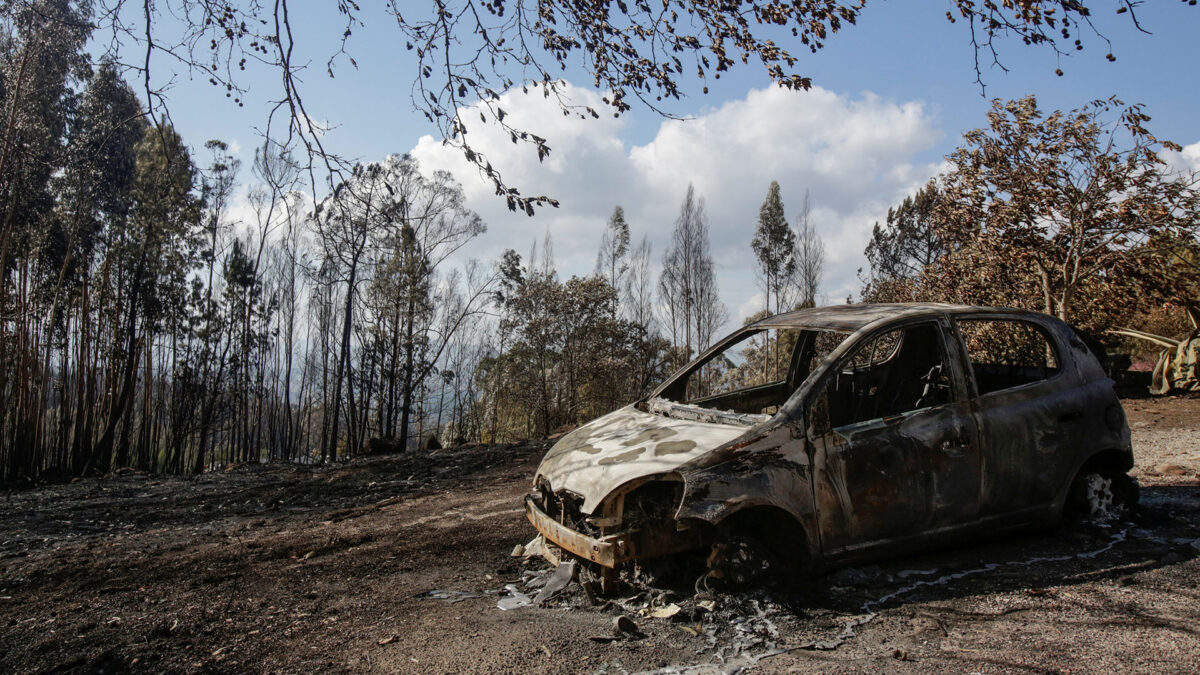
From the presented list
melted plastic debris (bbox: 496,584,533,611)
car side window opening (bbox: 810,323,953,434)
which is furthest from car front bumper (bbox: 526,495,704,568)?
car side window opening (bbox: 810,323,953,434)

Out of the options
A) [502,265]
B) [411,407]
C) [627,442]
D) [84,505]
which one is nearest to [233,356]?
[411,407]

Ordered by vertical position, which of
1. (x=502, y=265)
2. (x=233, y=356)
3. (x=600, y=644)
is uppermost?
(x=502, y=265)

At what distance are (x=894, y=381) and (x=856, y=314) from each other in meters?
0.73

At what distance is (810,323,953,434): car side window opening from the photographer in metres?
4.85

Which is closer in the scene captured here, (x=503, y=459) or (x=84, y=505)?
(x=84, y=505)

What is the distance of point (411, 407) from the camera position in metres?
28.9

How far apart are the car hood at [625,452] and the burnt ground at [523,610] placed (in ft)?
2.15

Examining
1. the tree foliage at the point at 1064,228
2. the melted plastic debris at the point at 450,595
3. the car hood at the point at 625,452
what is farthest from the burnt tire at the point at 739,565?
the tree foliage at the point at 1064,228

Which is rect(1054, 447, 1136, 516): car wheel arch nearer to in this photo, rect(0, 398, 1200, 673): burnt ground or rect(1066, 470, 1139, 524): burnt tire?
rect(1066, 470, 1139, 524): burnt tire

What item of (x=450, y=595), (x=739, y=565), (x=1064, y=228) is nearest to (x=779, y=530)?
(x=739, y=565)

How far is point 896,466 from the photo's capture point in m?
4.02

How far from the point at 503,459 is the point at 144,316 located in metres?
19.0

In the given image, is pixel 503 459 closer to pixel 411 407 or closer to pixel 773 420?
pixel 773 420

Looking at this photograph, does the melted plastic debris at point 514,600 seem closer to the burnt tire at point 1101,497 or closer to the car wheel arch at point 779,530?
the car wheel arch at point 779,530
